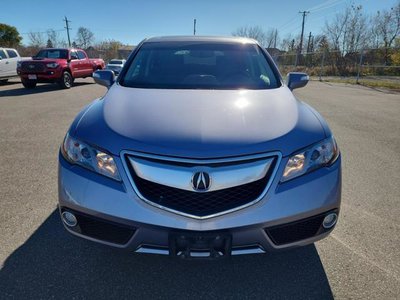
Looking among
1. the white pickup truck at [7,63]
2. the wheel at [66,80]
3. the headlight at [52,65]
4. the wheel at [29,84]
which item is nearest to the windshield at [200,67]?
the headlight at [52,65]

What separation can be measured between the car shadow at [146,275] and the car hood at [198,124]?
69 centimetres

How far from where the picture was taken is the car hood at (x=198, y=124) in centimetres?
187

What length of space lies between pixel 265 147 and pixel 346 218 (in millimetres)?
1679

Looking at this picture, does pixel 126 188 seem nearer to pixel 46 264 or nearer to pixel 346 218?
pixel 46 264

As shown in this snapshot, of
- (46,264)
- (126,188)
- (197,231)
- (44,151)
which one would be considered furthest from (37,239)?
(44,151)

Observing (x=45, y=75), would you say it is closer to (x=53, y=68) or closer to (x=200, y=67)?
(x=53, y=68)

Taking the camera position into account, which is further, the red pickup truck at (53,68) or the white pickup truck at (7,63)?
the white pickup truck at (7,63)

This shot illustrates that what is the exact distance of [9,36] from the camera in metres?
45.1

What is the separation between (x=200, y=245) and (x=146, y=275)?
632 millimetres

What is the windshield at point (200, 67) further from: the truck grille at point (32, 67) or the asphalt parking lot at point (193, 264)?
the truck grille at point (32, 67)

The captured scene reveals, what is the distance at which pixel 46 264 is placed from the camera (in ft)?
7.61

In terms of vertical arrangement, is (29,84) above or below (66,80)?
below

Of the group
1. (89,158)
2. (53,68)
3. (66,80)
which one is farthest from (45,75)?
(89,158)

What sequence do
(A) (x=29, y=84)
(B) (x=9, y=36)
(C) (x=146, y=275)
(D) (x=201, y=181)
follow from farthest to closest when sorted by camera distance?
(B) (x=9, y=36) → (A) (x=29, y=84) → (C) (x=146, y=275) → (D) (x=201, y=181)
